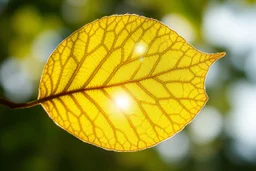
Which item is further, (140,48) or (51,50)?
(51,50)

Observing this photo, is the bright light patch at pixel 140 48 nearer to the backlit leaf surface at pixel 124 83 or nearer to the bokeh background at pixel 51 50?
the backlit leaf surface at pixel 124 83

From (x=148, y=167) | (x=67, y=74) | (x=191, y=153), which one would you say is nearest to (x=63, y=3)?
(x=148, y=167)

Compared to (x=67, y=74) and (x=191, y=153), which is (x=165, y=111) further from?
(x=191, y=153)

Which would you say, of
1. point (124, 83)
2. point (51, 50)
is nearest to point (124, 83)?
point (124, 83)

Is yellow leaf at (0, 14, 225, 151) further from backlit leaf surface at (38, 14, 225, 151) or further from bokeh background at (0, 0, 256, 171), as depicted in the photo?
bokeh background at (0, 0, 256, 171)

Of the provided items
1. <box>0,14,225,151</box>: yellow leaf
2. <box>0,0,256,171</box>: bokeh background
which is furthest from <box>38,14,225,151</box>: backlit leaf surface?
<box>0,0,256,171</box>: bokeh background

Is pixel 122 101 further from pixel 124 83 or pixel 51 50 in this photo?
pixel 51 50

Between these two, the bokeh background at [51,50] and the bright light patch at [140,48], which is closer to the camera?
the bright light patch at [140,48]

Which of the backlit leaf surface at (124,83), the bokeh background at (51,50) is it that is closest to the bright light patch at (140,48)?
the backlit leaf surface at (124,83)
